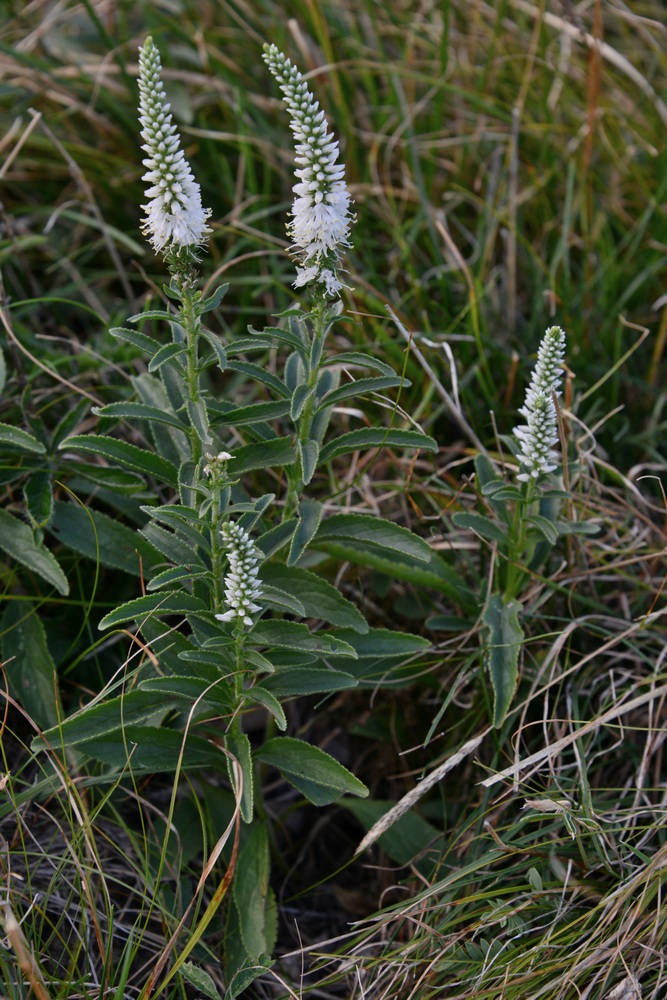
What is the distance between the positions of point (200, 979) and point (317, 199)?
6.10 feet

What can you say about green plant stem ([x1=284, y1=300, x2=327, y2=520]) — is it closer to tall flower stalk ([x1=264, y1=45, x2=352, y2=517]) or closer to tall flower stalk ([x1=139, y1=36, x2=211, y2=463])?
tall flower stalk ([x1=264, y1=45, x2=352, y2=517])

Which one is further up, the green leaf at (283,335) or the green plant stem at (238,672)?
the green leaf at (283,335)

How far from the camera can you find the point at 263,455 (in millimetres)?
2600

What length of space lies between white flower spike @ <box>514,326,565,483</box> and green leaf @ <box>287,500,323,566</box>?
55cm

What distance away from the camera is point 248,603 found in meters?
2.23

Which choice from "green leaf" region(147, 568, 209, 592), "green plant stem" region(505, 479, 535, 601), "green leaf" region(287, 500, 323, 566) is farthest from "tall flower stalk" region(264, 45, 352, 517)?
"green plant stem" region(505, 479, 535, 601)

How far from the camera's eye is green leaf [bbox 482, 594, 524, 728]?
2.55 meters

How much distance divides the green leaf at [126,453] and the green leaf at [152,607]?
39cm

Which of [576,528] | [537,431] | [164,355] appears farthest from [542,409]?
[164,355]

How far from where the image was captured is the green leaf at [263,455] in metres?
2.58

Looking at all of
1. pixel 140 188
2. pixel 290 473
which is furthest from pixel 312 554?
pixel 140 188

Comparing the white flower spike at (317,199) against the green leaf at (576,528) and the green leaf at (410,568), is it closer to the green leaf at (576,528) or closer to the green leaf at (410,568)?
the green leaf at (410,568)

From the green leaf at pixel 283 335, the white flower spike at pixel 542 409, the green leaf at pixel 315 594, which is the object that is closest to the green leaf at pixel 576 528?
the white flower spike at pixel 542 409

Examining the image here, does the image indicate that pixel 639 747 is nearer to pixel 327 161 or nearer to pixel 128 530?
pixel 128 530
